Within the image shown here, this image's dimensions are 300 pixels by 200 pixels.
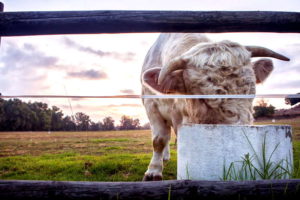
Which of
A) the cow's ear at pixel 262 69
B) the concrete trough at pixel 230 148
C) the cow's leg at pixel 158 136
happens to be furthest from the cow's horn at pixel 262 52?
the cow's leg at pixel 158 136

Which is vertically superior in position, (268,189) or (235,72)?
(235,72)

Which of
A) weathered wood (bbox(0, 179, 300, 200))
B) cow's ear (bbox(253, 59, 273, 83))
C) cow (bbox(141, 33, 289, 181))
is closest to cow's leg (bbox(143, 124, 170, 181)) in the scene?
cow (bbox(141, 33, 289, 181))

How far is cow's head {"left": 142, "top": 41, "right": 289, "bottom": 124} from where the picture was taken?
3164 millimetres

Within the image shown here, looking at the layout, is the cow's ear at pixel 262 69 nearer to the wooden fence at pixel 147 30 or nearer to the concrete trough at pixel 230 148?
the wooden fence at pixel 147 30

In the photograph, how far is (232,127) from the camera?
228 centimetres

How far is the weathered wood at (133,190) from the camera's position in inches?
76.4

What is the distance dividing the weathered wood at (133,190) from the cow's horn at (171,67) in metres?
1.91

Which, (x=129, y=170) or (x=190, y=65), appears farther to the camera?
(x=129, y=170)

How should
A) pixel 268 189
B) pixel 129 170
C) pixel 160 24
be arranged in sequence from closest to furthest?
pixel 268 189
pixel 160 24
pixel 129 170

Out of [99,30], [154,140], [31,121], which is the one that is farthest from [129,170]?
[31,121]

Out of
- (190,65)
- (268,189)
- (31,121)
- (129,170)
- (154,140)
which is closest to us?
(268,189)

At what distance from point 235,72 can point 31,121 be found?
32.3 metres

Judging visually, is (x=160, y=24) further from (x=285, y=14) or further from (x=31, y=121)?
(x=31, y=121)

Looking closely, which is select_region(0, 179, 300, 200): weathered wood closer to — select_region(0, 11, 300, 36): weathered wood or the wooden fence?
the wooden fence
